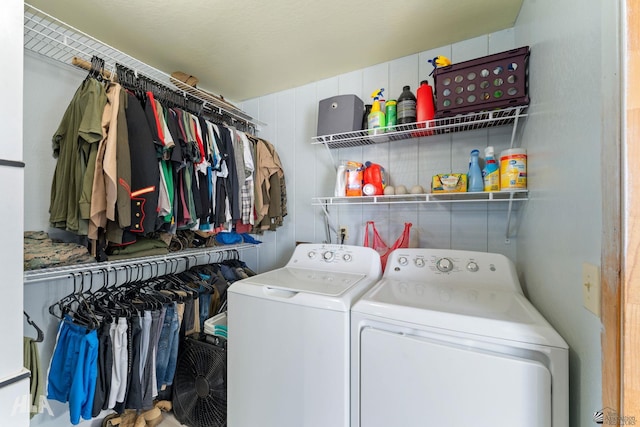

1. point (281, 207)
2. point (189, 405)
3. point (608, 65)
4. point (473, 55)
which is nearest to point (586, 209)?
point (608, 65)

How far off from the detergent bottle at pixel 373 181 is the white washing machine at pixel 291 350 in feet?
1.80

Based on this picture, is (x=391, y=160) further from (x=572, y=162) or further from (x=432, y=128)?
(x=572, y=162)

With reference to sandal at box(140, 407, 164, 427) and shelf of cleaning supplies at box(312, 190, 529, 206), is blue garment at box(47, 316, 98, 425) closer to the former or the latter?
sandal at box(140, 407, 164, 427)

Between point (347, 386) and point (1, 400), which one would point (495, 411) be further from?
point (1, 400)

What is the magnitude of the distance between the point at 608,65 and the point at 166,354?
A: 6.86 feet

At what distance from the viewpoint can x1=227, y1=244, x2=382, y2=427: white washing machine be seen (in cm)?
99

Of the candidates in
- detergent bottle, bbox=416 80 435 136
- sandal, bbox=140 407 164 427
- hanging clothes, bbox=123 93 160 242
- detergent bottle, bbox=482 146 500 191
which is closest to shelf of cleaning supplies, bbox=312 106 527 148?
detergent bottle, bbox=416 80 435 136

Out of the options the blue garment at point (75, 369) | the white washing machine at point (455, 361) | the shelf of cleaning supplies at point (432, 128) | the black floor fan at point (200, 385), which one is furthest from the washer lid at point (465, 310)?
the blue garment at point (75, 369)

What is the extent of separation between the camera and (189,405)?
1.53 meters

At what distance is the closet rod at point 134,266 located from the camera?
1208 millimetres

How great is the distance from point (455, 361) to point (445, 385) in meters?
0.09

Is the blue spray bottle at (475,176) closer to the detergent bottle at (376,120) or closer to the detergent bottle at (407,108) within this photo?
the detergent bottle at (407,108)

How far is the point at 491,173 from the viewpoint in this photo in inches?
51.3

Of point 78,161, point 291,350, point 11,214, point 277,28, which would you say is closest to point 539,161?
point 291,350
